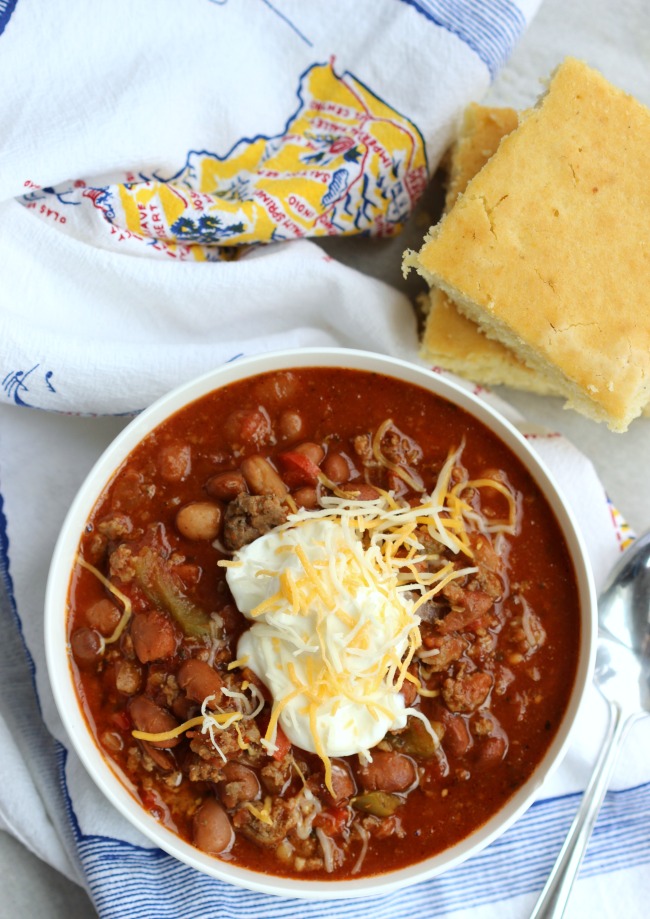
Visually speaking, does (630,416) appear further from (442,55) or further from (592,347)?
(442,55)

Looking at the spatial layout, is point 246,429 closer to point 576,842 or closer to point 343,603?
point 343,603

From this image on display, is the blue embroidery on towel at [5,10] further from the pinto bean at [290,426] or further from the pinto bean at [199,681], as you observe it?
the pinto bean at [199,681]

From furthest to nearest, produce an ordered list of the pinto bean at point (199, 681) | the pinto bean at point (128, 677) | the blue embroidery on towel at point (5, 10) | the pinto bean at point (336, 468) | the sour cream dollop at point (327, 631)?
1. the blue embroidery on towel at point (5, 10)
2. the pinto bean at point (336, 468)
3. the pinto bean at point (128, 677)
4. the pinto bean at point (199, 681)
5. the sour cream dollop at point (327, 631)

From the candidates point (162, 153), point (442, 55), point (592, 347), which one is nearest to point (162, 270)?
point (162, 153)

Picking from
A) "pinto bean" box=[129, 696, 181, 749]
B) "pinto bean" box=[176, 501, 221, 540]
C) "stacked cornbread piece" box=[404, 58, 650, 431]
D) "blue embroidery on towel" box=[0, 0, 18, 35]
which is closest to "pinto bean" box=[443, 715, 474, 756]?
"pinto bean" box=[129, 696, 181, 749]

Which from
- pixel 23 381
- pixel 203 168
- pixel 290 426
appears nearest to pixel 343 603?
pixel 290 426

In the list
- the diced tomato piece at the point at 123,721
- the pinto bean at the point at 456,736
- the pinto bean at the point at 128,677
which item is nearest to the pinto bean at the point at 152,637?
the pinto bean at the point at 128,677
